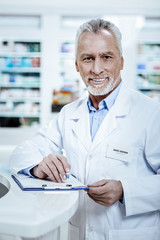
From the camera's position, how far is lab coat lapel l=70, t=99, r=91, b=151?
1.22 meters

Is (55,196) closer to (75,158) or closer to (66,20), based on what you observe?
(75,158)

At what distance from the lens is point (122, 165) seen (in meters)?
1.13

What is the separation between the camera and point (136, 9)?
166 inches

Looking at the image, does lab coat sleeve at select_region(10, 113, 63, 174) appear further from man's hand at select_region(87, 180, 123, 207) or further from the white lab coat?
man's hand at select_region(87, 180, 123, 207)

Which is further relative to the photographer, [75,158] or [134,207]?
[75,158]

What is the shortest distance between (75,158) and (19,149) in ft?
0.83

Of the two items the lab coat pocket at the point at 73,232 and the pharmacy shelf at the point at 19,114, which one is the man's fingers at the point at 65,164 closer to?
the lab coat pocket at the point at 73,232

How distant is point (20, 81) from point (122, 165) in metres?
3.91

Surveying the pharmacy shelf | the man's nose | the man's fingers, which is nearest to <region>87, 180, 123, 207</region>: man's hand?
the man's fingers

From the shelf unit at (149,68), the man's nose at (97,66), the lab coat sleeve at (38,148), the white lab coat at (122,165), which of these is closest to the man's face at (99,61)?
the man's nose at (97,66)

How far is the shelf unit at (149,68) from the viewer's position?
4699 mm

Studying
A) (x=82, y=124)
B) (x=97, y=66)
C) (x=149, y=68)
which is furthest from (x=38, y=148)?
(x=149, y=68)

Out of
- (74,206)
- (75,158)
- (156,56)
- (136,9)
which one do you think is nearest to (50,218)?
(74,206)

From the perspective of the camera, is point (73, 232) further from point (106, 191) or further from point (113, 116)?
point (113, 116)
